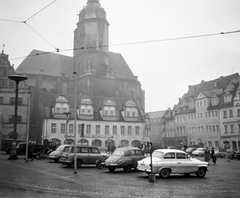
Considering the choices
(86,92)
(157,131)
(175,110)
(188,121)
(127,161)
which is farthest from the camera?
(157,131)

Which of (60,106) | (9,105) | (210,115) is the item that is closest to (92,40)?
(60,106)

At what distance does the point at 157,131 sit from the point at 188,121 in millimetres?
30681

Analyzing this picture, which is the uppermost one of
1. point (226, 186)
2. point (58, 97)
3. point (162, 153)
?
point (58, 97)

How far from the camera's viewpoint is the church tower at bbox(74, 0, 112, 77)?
64.6 meters

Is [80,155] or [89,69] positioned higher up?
[89,69]

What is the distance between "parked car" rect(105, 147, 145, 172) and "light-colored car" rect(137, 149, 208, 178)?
7.94 feet

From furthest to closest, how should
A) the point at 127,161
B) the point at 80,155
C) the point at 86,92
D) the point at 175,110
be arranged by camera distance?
the point at 175,110, the point at 86,92, the point at 80,155, the point at 127,161

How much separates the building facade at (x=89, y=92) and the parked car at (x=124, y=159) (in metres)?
24.6

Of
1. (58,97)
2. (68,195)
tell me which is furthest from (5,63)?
(68,195)

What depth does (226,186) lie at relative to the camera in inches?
494

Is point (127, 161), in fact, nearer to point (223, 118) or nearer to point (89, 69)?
point (223, 118)

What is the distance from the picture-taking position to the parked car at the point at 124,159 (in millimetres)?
18500

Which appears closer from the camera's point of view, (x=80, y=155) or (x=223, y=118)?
(x=80, y=155)

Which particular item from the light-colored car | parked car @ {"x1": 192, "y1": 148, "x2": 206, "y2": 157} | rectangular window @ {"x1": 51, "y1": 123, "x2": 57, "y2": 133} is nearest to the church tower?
rectangular window @ {"x1": 51, "y1": 123, "x2": 57, "y2": 133}
